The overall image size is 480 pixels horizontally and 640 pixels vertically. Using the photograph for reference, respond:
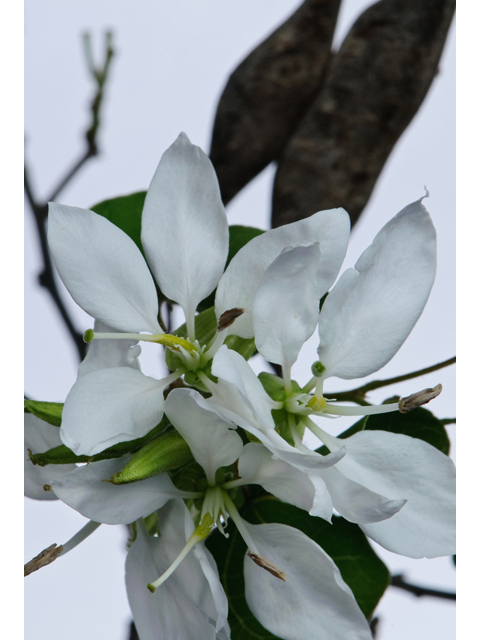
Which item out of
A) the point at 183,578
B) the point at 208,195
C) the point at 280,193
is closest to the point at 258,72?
the point at 280,193

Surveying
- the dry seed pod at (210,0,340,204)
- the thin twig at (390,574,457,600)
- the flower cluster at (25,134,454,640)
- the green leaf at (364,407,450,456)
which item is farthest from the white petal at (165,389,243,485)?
the dry seed pod at (210,0,340,204)

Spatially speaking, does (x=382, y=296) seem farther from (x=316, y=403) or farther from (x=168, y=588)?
(x=168, y=588)

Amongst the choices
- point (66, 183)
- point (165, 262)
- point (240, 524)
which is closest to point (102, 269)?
point (165, 262)

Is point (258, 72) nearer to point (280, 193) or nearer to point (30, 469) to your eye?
point (280, 193)

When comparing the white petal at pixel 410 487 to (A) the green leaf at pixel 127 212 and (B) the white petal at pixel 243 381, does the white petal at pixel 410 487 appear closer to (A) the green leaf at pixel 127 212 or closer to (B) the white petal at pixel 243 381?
(B) the white petal at pixel 243 381

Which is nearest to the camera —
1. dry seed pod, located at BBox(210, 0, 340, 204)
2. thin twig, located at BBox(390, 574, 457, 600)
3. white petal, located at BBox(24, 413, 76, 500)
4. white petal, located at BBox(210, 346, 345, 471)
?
white petal, located at BBox(210, 346, 345, 471)

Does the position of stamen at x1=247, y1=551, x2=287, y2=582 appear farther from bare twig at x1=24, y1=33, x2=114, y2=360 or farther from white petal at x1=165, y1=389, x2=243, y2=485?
bare twig at x1=24, y1=33, x2=114, y2=360
